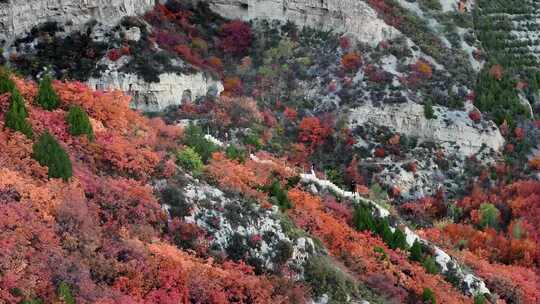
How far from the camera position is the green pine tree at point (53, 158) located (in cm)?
2548

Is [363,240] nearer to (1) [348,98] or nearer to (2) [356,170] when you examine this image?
(2) [356,170]

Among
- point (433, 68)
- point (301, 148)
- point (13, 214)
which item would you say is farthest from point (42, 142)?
point (433, 68)

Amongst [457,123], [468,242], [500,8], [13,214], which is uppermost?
[13,214]

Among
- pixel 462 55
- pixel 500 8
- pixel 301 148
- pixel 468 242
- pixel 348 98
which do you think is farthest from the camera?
pixel 500 8

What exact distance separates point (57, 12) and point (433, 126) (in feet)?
98.9

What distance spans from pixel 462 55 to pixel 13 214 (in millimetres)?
51122

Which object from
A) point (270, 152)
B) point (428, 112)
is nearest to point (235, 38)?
point (270, 152)

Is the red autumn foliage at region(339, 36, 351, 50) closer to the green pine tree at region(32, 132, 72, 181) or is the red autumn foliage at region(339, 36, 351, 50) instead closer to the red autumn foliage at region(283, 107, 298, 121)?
the red autumn foliage at region(283, 107, 298, 121)

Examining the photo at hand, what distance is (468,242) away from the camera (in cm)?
4803

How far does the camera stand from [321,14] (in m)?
64.3

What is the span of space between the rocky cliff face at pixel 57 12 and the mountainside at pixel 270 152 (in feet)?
0.39

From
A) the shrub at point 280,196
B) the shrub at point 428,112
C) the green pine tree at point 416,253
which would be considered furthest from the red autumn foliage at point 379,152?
the shrub at point 280,196

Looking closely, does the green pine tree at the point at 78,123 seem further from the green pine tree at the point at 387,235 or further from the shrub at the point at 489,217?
the shrub at the point at 489,217

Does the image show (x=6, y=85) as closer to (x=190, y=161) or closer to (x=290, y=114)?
(x=190, y=161)
